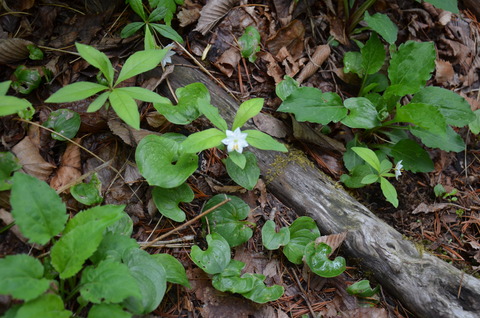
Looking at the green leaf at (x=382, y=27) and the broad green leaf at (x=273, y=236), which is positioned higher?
the green leaf at (x=382, y=27)

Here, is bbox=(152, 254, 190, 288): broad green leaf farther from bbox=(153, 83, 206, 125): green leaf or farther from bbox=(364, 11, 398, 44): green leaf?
bbox=(364, 11, 398, 44): green leaf

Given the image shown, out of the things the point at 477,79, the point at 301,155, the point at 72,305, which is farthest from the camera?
the point at 477,79

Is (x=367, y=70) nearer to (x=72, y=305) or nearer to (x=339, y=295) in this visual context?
(x=339, y=295)

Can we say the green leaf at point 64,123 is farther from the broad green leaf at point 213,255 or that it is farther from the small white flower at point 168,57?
the broad green leaf at point 213,255

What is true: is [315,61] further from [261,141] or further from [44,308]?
[44,308]

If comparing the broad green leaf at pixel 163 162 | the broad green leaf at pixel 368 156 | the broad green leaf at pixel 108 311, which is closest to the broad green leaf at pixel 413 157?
the broad green leaf at pixel 368 156

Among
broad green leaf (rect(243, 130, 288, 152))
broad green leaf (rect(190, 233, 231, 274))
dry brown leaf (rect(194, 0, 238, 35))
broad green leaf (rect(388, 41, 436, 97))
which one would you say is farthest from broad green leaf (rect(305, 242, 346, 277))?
dry brown leaf (rect(194, 0, 238, 35))

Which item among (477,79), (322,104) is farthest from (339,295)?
(477,79)
